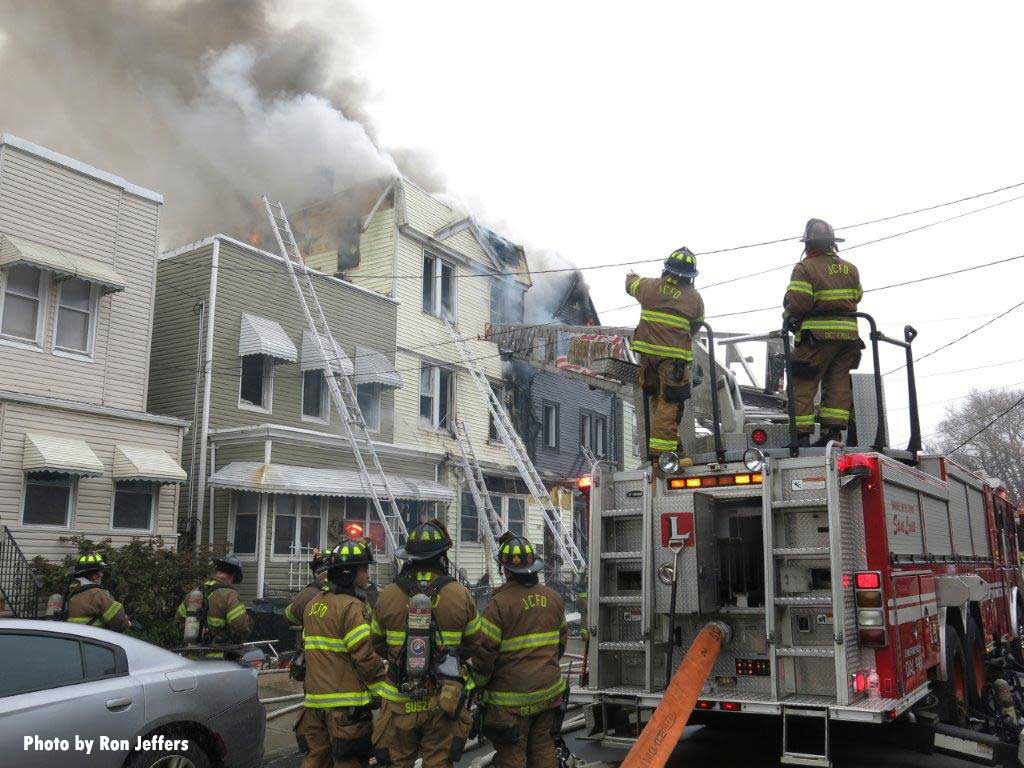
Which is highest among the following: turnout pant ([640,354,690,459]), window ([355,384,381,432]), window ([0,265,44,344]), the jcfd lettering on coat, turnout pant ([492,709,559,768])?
window ([0,265,44,344])

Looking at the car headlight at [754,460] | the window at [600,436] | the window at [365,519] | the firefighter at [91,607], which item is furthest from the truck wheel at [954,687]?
the window at [600,436]

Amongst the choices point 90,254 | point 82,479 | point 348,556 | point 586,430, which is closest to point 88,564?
point 348,556

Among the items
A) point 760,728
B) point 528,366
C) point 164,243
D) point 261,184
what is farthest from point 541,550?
point 760,728

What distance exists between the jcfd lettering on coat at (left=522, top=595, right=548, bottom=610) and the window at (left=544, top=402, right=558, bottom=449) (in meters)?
18.3

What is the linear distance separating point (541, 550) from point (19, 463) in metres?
12.0

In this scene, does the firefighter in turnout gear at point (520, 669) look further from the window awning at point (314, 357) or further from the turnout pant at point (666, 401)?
the window awning at point (314, 357)

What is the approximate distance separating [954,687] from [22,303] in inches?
511

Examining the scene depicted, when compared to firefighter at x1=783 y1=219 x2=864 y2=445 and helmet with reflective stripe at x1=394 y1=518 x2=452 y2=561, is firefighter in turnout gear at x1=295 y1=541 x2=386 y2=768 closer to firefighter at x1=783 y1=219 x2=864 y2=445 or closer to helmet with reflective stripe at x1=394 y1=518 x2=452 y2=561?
helmet with reflective stripe at x1=394 y1=518 x2=452 y2=561

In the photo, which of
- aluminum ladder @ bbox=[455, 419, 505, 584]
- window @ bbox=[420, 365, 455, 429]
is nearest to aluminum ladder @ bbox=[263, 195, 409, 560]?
aluminum ladder @ bbox=[455, 419, 505, 584]

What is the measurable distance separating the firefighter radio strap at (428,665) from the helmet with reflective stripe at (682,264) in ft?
11.0

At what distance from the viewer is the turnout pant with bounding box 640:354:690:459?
6609mm

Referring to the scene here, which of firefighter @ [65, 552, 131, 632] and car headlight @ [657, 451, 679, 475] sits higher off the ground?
car headlight @ [657, 451, 679, 475]

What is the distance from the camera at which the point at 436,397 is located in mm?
20500

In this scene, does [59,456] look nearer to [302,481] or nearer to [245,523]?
[245,523]
